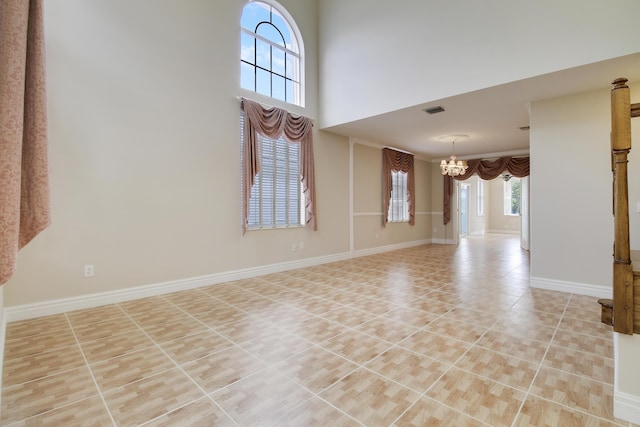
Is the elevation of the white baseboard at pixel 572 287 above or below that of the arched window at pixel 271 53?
below

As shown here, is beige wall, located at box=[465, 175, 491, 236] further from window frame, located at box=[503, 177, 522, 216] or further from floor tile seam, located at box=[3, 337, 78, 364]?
floor tile seam, located at box=[3, 337, 78, 364]

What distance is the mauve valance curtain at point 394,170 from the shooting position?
296 inches

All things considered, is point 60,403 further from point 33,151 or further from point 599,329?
point 599,329

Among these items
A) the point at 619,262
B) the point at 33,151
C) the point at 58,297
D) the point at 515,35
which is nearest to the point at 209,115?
the point at 58,297

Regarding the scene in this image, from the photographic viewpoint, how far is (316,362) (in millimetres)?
2152

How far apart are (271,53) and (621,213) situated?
17.0 ft

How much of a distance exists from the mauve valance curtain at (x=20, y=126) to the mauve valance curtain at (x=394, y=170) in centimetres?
686

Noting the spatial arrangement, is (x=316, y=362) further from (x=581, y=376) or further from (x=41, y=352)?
(x=41, y=352)

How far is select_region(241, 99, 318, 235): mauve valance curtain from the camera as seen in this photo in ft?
15.1

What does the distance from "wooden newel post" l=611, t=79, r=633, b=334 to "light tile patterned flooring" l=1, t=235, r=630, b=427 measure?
1.96 feet

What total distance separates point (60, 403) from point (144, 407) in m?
0.50

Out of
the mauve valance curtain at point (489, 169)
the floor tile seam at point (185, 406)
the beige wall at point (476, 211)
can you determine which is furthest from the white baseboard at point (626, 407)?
the beige wall at point (476, 211)

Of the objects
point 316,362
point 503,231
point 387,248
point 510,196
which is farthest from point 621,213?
point 510,196

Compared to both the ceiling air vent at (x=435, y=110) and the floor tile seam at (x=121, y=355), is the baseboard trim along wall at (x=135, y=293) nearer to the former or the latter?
the floor tile seam at (x=121, y=355)
